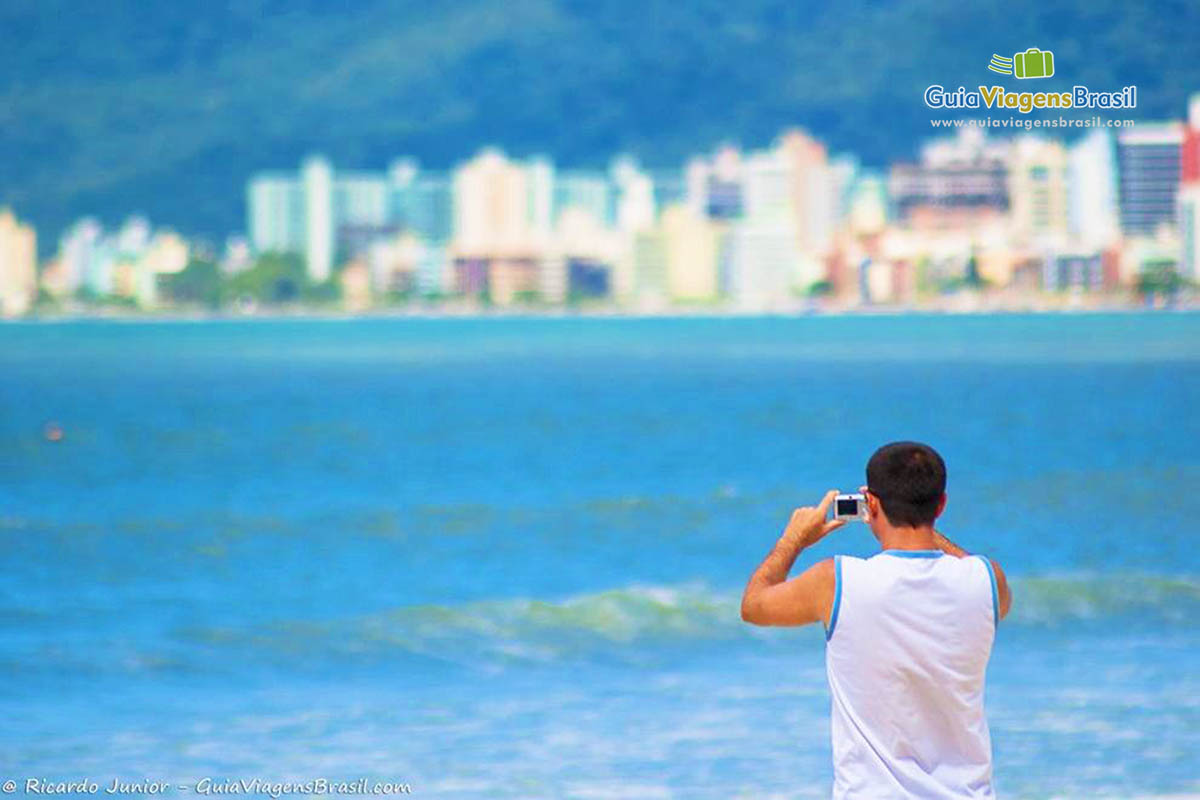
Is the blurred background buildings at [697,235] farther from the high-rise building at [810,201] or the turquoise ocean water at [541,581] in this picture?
the turquoise ocean water at [541,581]

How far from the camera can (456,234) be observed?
407ft

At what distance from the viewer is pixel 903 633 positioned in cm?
238

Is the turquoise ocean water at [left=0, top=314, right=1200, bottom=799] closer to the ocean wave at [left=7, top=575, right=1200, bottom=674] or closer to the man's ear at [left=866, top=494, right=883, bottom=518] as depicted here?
the ocean wave at [left=7, top=575, right=1200, bottom=674]

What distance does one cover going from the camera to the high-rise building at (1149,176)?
100312mm

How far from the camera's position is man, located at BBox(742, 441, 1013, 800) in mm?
2375

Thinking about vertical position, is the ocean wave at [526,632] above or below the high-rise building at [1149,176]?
below

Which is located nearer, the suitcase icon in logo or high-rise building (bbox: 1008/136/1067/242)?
the suitcase icon in logo

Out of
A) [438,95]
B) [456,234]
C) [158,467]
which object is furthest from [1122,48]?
[158,467]

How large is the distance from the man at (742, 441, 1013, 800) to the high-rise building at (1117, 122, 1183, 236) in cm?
9977

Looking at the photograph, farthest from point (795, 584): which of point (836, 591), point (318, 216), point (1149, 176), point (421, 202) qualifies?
point (421, 202)

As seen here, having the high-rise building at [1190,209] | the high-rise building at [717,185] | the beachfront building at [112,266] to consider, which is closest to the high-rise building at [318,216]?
the beachfront building at [112,266]

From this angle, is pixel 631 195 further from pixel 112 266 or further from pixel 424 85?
pixel 112 266

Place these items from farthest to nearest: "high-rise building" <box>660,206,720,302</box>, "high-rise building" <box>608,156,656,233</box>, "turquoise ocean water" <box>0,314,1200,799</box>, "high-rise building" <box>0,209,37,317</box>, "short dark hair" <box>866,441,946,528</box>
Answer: "high-rise building" <box>608,156,656,233</box>
"high-rise building" <box>0,209,37,317</box>
"high-rise building" <box>660,206,720,302</box>
"turquoise ocean water" <box>0,314,1200,799</box>
"short dark hair" <box>866,441,946,528</box>

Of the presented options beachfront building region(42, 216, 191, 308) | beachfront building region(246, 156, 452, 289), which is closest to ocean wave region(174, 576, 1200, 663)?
beachfront building region(246, 156, 452, 289)
